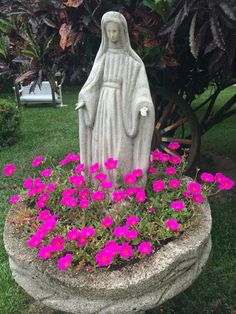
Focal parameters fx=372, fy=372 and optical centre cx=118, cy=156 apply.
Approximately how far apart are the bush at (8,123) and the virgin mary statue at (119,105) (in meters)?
4.42

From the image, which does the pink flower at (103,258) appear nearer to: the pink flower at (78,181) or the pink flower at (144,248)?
the pink flower at (144,248)

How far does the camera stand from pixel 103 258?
192cm

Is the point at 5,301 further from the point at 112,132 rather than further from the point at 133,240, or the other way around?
the point at 112,132

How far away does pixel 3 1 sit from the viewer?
12.6 feet

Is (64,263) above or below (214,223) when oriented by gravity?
above

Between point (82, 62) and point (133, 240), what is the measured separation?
2389 millimetres

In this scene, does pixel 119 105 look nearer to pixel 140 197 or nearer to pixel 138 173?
pixel 138 173

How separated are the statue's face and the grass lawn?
6.23ft

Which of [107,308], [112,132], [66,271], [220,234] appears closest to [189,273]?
[107,308]

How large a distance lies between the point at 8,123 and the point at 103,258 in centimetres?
515

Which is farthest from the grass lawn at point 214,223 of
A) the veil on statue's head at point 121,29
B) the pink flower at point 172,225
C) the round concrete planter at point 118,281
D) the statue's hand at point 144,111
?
the veil on statue's head at point 121,29

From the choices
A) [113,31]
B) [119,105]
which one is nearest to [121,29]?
[113,31]

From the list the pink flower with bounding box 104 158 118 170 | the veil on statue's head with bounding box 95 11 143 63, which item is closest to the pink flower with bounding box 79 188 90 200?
the pink flower with bounding box 104 158 118 170

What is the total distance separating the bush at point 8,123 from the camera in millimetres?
6551
